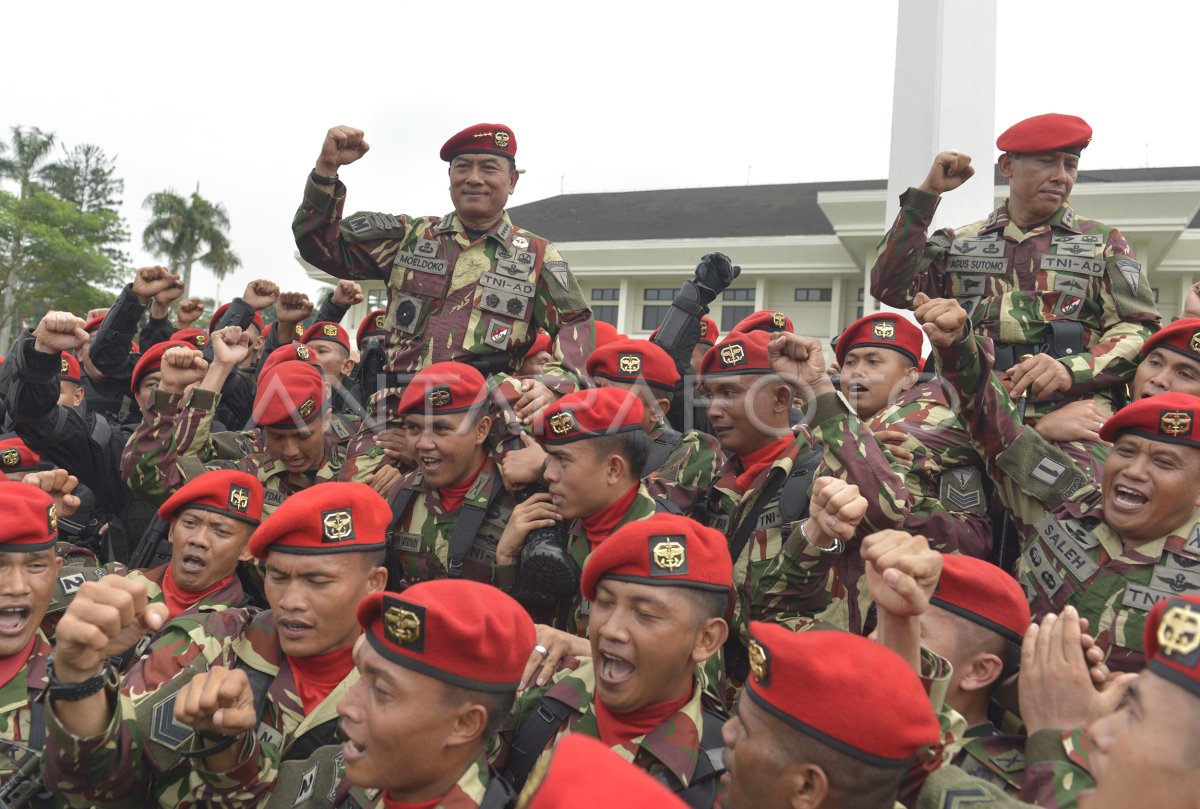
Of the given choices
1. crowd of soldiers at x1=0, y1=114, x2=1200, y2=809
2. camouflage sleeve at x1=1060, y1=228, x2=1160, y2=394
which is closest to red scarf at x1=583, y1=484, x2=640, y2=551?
crowd of soldiers at x1=0, y1=114, x2=1200, y2=809

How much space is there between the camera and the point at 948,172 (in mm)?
4914

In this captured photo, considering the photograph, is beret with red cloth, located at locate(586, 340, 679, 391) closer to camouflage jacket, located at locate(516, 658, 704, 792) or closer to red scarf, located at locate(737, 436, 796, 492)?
red scarf, located at locate(737, 436, 796, 492)

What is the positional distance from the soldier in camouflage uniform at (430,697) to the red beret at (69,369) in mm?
5154

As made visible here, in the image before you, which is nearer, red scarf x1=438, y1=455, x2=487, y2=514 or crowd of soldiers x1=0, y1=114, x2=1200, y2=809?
crowd of soldiers x1=0, y1=114, x2=1200, y2=809

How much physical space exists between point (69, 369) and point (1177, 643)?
717 cm

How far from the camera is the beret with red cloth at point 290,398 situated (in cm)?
545

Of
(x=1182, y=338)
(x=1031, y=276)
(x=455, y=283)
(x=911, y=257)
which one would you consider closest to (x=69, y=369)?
(x=455, y=283)

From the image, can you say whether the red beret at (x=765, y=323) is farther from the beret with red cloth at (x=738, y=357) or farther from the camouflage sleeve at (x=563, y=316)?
the beret with red cloth at (x=738, y=357)

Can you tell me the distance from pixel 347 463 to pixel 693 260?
22956 millimetres

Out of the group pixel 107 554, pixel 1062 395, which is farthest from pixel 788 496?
pixel 107 554

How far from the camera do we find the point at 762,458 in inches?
179

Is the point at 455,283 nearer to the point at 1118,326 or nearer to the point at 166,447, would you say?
the point at 166,447

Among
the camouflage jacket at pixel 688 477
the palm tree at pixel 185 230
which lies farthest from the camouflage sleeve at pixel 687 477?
the palm tree at pixel 185 230

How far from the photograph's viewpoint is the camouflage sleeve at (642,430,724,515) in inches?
187
